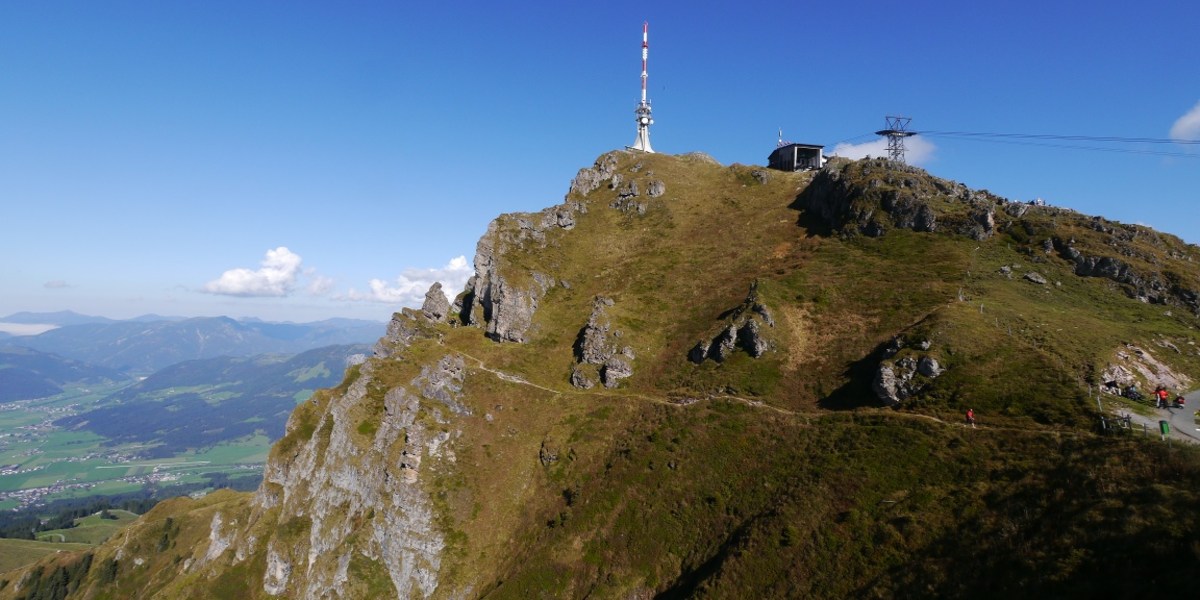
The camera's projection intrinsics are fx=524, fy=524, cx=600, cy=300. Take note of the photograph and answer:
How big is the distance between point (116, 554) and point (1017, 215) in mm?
199540

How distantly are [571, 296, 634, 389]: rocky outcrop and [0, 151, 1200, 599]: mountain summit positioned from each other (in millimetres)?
456

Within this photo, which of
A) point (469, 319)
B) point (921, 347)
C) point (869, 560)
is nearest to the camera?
point (869, 560)

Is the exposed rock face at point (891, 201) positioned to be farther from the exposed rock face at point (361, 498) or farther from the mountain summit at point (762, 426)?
the exposed rock face at point (361, 498)

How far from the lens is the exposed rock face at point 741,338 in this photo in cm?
7681

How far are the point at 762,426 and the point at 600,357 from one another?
30.5m

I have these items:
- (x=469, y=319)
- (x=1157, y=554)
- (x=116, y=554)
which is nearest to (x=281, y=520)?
(x=469, y=319)

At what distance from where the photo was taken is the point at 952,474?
45344 millimetres

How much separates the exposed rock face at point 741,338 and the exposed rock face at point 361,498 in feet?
125

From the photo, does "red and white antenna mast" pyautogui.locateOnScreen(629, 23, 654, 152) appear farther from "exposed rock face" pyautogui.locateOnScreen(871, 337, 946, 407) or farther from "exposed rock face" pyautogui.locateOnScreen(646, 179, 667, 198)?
"exposed rock face" pyautogui.locateOnScreen(871, 337, 946, 407)

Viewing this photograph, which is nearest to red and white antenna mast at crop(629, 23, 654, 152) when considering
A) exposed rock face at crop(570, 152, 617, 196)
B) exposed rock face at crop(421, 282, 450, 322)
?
exposed rock face at crop(570, 152, 617, 196)

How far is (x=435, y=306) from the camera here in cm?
11131

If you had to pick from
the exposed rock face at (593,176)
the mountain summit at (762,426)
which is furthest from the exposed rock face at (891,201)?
the exposed rock face at (593,176)

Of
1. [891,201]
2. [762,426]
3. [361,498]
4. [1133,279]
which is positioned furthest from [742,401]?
[1133,279]

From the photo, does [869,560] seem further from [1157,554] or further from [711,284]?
[711,284]
